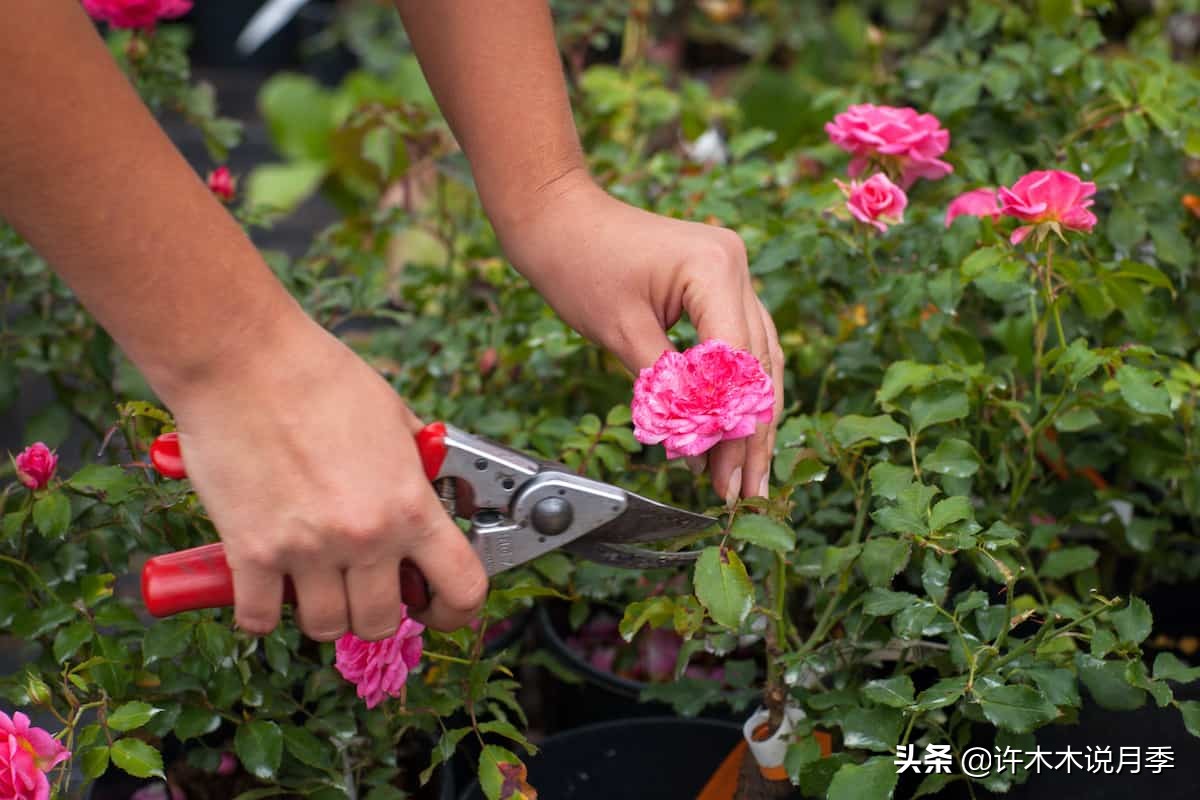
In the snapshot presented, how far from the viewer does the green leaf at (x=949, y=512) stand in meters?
1.06

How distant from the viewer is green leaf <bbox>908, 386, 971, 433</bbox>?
1183 mm

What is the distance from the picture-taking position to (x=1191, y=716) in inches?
41.0

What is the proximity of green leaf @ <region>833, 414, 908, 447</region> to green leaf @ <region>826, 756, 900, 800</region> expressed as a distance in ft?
0.94

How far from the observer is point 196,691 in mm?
1194

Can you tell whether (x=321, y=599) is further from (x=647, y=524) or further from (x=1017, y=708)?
(x=1017, y=708)

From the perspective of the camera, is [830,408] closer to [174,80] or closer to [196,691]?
[196,691]

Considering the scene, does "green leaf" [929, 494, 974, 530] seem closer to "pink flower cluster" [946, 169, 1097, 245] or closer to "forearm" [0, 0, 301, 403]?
"pink flower cluster" [946, 169, 1097, 245]

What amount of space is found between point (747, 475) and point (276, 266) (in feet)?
2.74

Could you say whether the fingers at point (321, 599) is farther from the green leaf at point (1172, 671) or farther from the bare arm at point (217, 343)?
the green leaf at point (1172, 671)

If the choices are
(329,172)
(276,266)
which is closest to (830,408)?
(276,266)

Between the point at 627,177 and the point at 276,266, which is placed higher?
the point at 276,266

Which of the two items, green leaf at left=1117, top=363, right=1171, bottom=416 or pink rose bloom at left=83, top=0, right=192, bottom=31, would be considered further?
pink rose bloom at left=83, top=0, right=192, bottom=31

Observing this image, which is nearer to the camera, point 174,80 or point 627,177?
point 174,80

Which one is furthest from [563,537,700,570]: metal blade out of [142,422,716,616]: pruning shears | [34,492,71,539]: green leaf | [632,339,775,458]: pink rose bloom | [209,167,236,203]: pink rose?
[209,167,236,203]: pink rose
